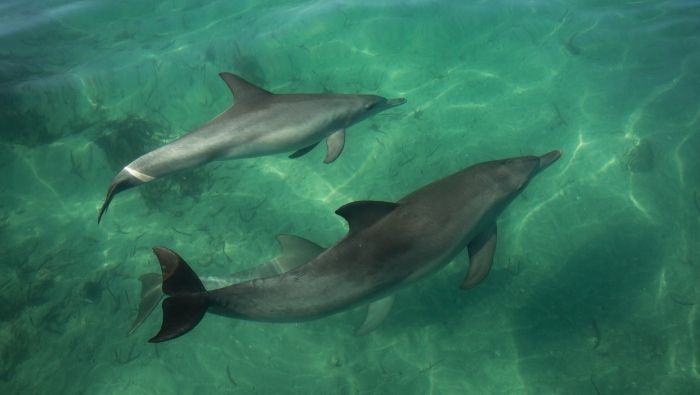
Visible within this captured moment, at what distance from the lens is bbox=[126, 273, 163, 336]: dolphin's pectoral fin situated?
5389mm

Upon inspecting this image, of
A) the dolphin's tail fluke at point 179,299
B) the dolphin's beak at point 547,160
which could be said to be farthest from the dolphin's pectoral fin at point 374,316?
the dolphin's beak at point 547,160

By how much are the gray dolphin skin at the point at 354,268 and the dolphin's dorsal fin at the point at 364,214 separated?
1 centimetres

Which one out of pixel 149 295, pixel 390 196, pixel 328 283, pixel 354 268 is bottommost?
pixel 149 295

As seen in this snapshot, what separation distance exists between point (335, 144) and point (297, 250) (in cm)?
238

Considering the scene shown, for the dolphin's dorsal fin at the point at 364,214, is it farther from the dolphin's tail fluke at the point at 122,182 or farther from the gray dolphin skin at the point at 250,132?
the dolphin's tail fluke at the point at 122,182

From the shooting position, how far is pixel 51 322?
A: 21.7ft

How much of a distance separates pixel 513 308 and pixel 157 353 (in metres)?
6.06

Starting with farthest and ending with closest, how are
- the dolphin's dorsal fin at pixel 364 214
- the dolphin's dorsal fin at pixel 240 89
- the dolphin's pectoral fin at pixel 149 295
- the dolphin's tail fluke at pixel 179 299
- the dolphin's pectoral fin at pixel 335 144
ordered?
the dolphin's pectoral fin at pixel 335 144 → the dolphin's dorsal fin at pixel 240 89 → the dolphin's pectoral fin at pixel 149 295 → the dolphin's dorsal fin at pixel 364 214 → the dolphin's tail fluke at pixel 179 299

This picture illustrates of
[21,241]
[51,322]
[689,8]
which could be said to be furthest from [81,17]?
[689,8]

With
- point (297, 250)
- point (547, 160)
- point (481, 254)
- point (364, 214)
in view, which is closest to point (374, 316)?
point (297, 250)

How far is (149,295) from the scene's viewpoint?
5.57 metres

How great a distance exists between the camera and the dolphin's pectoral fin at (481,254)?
4730mm

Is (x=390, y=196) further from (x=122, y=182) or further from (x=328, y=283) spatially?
(x=122, y=182)

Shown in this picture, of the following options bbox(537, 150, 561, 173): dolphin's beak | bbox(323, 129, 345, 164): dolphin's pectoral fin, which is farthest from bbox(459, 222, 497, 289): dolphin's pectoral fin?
bbox(323, 129, 345, 164): dolphin's pectoral fin
